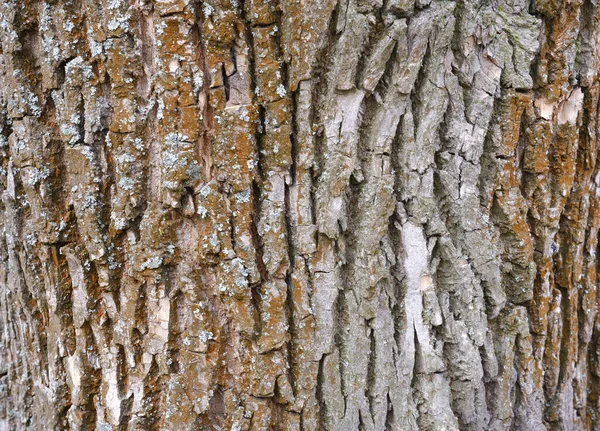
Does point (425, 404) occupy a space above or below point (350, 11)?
below

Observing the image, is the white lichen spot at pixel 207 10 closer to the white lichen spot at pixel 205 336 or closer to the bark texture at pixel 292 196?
the bark texture at pixel 292 196

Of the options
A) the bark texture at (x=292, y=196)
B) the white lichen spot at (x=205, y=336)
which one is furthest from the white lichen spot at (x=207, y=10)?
the white lichen spot at (x=205, y=336)

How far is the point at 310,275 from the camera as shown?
1.27 meters

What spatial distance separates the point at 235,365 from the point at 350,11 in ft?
3.22

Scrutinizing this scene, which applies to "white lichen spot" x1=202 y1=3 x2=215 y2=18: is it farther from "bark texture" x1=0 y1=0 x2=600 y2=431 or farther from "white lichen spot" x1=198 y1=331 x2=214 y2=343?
"white lichen spot" x1=198 y1=331 x2=214 y2=343

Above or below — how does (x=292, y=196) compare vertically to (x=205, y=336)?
above

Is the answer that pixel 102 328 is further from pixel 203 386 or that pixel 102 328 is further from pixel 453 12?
pixel 453 12

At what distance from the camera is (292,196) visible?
1265 mm

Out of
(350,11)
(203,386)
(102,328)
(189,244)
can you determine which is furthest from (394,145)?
(102,328)

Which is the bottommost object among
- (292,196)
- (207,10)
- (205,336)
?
(205,336)

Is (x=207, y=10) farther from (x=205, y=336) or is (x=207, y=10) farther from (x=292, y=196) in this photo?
(x=205, y=336)

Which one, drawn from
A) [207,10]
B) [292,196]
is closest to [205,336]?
[292,196]

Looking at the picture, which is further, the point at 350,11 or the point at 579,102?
the point at 579,102

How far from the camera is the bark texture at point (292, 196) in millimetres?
1232
